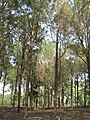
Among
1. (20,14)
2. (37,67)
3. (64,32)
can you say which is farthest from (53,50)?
(20,14)

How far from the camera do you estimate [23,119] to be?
22.3 metres

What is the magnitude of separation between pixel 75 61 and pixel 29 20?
21764 millimetres

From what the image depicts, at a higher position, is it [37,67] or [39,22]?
[39,22]

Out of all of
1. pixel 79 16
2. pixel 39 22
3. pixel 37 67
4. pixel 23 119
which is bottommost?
pixel 23 119

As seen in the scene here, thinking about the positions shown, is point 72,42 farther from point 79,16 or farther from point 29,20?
point 29,20

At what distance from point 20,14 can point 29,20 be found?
325 cm

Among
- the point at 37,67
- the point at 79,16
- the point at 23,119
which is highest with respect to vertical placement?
the point at 79,16

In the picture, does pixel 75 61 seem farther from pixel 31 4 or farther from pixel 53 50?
pixel 31 4

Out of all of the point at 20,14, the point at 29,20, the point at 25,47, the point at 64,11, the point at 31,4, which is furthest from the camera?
the point at 25,47

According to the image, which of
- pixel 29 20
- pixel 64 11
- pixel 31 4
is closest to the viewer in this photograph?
pixel 31 4

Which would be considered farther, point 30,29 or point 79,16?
point 79,16

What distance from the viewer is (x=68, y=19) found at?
28.9 meters

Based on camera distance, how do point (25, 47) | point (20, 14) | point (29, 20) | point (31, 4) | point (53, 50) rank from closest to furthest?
point (31, 4) → point (20, 14) → point (29, 20) → point (25, 47) → point (53, 50)

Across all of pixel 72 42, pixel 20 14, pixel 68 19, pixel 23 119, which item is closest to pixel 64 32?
pixel 68 19
